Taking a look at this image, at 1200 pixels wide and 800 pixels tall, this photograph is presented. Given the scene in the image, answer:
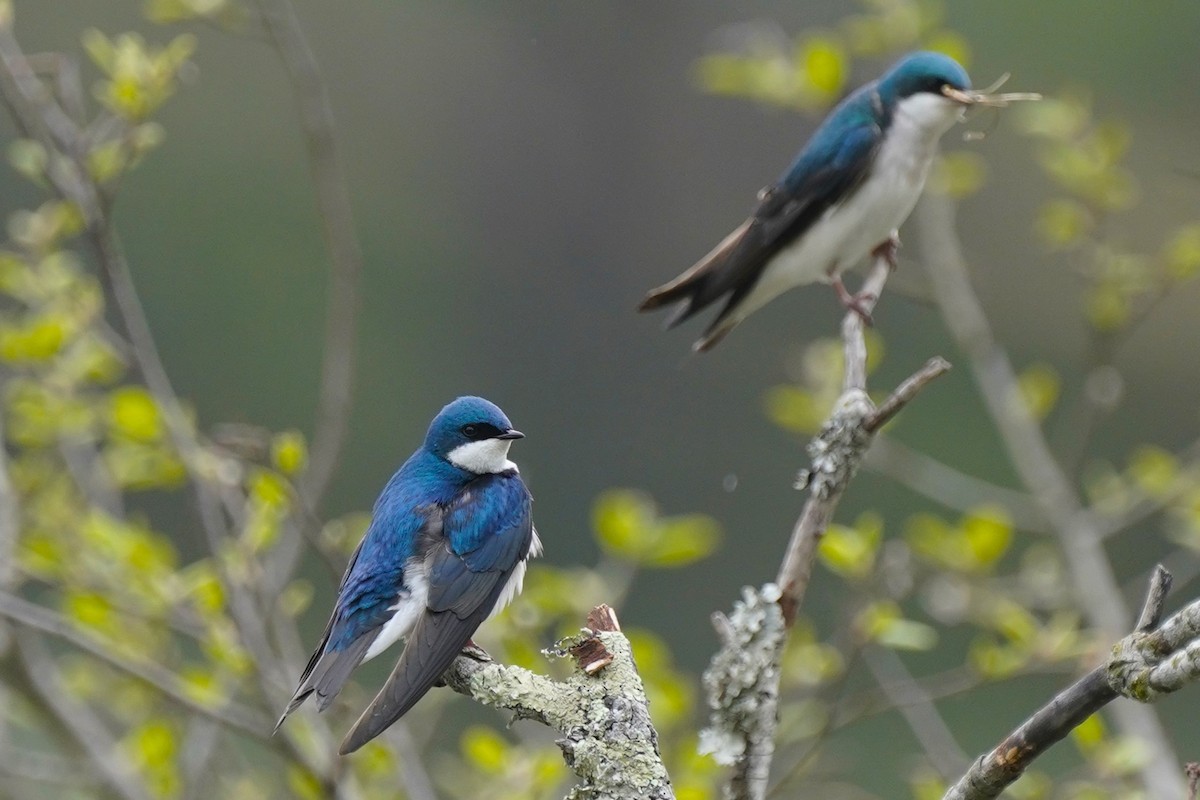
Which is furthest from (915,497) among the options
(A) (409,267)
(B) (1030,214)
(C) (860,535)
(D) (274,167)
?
(C) (860,535)

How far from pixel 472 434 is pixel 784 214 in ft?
4.94

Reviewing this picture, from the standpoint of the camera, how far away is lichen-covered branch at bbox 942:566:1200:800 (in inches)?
Result: 48.9

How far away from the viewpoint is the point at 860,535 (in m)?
2.79

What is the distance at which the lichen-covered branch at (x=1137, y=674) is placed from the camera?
1.24m

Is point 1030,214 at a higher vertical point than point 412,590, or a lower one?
higher

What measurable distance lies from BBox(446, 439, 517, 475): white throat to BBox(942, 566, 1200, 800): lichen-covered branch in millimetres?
1464

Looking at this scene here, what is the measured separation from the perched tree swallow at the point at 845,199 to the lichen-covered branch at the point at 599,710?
6.24 feet

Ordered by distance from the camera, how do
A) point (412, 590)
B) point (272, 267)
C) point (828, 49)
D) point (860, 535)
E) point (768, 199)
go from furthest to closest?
1. point (272, 267)
2. point (768, 199)
3. point (828, 49)
4. point (860, 535)
5. point (412, 590)

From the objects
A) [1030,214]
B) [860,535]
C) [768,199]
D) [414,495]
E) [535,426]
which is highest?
[1030,214]

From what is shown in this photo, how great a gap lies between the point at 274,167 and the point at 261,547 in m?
10.9

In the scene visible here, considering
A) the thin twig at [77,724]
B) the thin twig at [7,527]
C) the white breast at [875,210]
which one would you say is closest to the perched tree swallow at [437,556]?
the thin twig at [7,527]

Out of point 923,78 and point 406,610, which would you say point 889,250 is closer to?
point 923,78

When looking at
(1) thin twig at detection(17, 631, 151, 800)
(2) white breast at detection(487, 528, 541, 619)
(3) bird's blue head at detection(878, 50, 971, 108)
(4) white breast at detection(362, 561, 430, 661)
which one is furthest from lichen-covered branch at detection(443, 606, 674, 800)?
(3) bird's blue head at detection(878, 50, 971, 108)

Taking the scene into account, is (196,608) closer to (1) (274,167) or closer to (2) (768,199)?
(2) (768,199)
